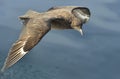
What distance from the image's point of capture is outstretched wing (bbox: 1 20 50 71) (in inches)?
665

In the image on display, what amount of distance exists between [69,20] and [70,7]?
134 cm

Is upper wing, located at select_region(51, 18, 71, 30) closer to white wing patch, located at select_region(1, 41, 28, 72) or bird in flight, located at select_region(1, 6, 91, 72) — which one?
bird in flight, located at select_region(1, 6, 91, 72)

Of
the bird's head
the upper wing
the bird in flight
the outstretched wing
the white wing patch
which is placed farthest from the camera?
the bird's head

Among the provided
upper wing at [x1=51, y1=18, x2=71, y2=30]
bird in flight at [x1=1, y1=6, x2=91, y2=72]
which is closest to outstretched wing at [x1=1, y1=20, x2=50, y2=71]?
bird in flight at [x1=1, y1=6, x2=91, y2=72]

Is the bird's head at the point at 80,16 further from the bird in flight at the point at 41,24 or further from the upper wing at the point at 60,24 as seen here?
the upper wing at the point at 60,24

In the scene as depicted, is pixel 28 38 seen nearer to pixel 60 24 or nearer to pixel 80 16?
pixel 60 24

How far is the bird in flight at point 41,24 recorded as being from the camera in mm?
17000

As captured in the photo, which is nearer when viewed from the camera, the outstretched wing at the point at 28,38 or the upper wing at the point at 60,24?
the outstretched wing at the point at 28,38

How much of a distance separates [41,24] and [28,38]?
2.98ft

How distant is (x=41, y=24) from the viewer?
18.0 metres

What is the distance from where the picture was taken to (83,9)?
20.5m

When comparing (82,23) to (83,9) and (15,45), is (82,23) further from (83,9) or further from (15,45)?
(15,45)

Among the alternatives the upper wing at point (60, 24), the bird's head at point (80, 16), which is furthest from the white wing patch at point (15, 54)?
the bird's head at point (80, 16)

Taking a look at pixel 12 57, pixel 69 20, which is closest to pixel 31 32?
pixel 12 57
